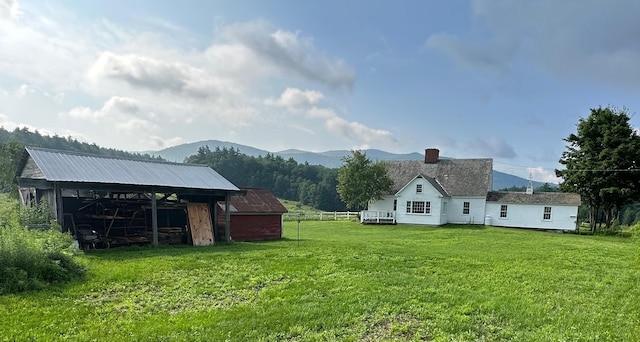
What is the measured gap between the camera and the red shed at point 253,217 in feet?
66.2

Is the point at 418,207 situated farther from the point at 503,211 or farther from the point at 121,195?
the point at 121,195

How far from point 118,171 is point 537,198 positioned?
1226 inches

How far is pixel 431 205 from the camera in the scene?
33.1 meters

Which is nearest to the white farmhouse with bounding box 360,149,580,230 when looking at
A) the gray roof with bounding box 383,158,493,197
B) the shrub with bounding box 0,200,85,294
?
the gray roof with bounding box 383,158,493,197

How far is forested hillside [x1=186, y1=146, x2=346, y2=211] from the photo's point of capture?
81438 mm

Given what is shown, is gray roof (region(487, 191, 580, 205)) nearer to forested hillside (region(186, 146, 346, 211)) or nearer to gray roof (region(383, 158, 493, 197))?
gray roof (region(383, 158, 493, 197))

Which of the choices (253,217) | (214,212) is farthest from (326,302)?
(253,217)

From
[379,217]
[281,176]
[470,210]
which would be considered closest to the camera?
[470,210]

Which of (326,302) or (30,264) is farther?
(30,264)

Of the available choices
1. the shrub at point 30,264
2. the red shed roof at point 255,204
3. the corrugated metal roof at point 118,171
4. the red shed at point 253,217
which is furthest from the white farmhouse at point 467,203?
the shrub at point 30,264

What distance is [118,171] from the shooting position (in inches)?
616

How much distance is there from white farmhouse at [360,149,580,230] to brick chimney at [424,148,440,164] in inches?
76.1

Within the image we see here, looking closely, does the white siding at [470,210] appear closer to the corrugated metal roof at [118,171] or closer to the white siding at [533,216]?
the white siding at [533,216]

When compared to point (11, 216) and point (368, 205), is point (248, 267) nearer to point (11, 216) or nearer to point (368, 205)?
point (11, 216)
